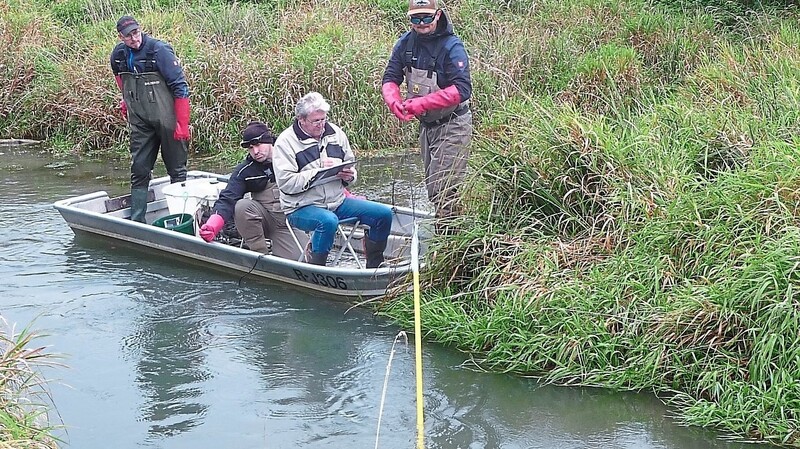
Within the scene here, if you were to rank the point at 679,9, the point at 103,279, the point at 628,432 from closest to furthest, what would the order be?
the point at 628,432, the point at 103,279, the point at 679,9

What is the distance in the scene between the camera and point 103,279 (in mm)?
8594

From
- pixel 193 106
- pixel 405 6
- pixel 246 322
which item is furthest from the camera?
pixel 405 6

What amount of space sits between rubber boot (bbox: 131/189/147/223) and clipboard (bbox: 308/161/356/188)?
248 cm

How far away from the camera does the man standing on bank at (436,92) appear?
783cm

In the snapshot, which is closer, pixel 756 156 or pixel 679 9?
pixel 756 156

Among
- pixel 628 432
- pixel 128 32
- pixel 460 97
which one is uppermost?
pixel 128 32

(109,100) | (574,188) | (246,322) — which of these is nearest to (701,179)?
(574,188)

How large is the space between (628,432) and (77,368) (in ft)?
11.3

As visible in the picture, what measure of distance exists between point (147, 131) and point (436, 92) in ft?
9.70

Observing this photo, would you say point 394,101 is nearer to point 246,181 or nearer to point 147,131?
point 246,181

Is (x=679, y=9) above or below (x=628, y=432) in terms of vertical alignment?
above

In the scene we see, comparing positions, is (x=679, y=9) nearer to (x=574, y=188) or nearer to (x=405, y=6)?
(x=405, y=6)

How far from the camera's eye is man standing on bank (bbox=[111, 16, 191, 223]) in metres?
9.12

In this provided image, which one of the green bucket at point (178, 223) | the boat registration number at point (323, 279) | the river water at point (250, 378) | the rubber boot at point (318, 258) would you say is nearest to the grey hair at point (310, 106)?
the rubber boot at point (318, 258)
